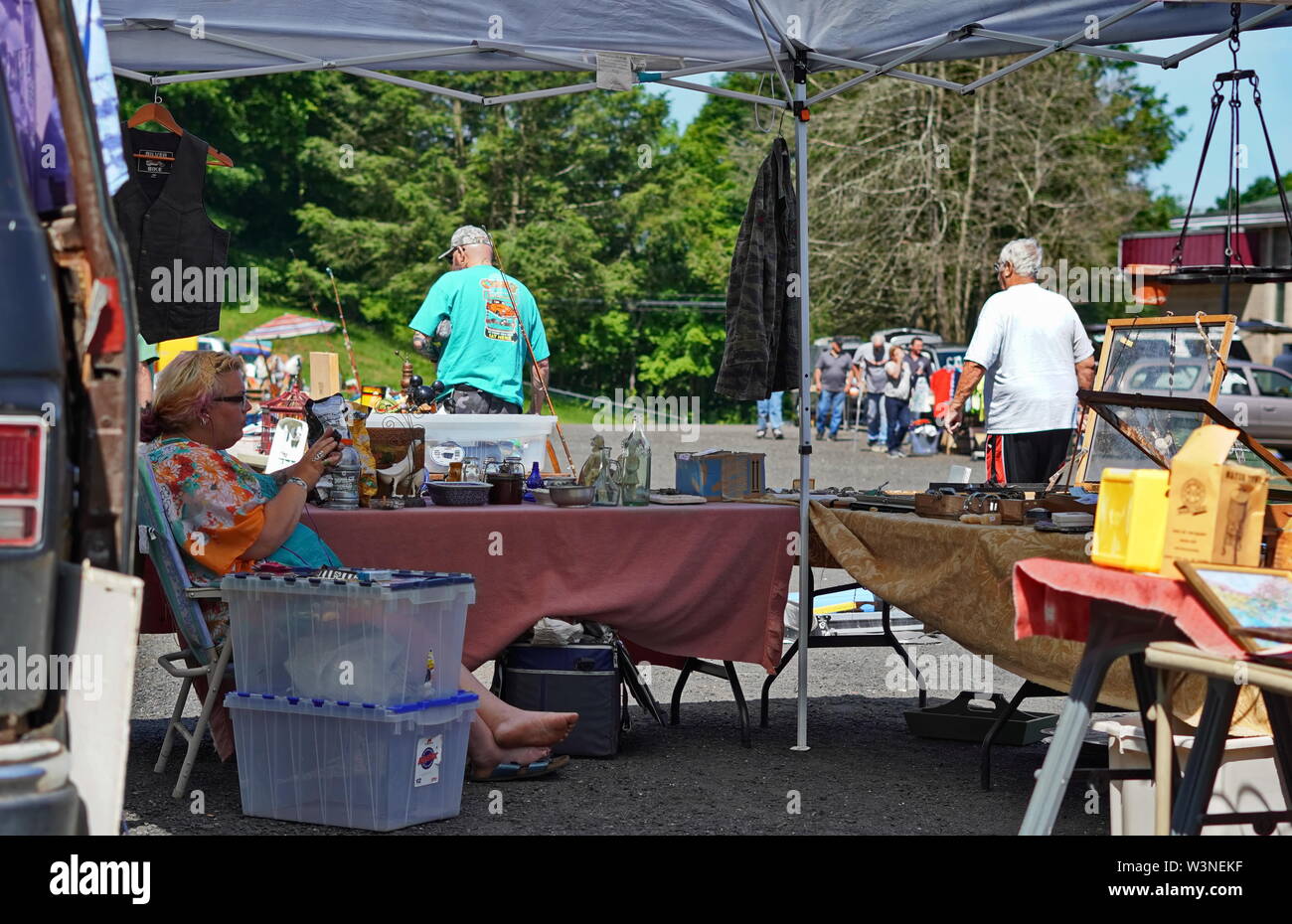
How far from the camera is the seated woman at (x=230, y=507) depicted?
15.7 ft

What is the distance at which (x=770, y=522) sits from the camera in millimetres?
5656

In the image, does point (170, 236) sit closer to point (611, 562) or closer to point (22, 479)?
point (611, 562)

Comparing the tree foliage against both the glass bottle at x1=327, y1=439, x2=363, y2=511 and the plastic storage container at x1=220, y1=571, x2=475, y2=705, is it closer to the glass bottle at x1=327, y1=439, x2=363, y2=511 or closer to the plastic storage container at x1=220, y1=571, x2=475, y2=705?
the glass bottle at x1=327, y1=439, x2=363, y2=511

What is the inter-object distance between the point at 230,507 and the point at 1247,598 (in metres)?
3.10

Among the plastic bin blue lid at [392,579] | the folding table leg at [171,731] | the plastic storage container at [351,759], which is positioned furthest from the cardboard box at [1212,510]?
the folding table leg at [171,731]

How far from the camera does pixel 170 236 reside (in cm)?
671

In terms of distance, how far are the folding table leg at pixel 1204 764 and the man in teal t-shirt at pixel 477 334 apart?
4494 millimetres

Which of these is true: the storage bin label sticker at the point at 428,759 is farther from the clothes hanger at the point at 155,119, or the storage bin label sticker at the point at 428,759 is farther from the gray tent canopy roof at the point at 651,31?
the clothes hanger at the point at 155,119

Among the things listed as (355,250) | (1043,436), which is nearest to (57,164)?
(1043,436)

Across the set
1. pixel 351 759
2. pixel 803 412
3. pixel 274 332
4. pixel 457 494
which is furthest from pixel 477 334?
pixel 274 332

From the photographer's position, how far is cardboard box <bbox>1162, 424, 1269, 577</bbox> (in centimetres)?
324

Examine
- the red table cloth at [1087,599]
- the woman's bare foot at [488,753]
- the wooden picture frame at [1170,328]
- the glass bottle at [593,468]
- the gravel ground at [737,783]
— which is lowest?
the gravel ground at [737,783]

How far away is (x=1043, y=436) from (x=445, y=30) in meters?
3.33

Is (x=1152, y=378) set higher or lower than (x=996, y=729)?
higher
